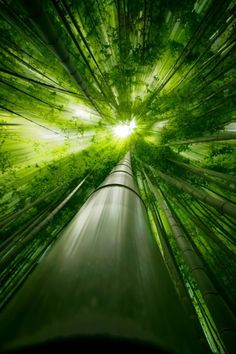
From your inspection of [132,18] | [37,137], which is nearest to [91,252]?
[132,18]

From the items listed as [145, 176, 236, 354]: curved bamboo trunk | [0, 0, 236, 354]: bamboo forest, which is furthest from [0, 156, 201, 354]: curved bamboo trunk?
[145, 176, 236, 354]: curved bamboo trunk

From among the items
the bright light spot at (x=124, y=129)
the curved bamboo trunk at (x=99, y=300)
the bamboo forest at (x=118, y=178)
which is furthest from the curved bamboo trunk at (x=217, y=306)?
the bright light spot at (x=124, y=129)

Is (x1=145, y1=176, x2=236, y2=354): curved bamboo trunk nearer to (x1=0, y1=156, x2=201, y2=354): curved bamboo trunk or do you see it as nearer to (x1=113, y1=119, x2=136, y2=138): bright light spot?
(x1=0, y1=156, x2=201, y2=354): curved bamboo trunk

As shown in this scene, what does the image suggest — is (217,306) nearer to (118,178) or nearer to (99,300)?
(118,178)

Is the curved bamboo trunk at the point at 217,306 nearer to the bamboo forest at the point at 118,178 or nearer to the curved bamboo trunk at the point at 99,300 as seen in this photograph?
the bamboo forest at the point at 118,178

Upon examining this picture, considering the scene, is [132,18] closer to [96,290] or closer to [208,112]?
[208,112]

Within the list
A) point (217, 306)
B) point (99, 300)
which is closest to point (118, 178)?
point (99, 300)
